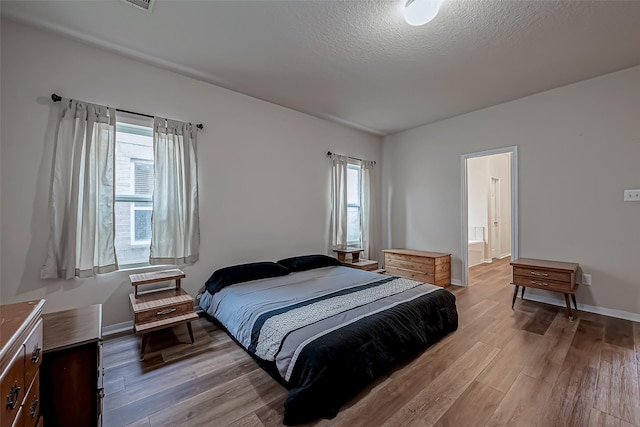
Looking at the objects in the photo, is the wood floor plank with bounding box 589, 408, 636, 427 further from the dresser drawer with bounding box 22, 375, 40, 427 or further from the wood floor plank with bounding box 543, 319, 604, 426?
the dresser drawer with bounding box 22, 375, 40, 427

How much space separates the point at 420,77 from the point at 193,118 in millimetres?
2729

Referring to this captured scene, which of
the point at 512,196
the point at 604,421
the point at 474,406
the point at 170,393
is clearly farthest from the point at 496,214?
the point at 170,393

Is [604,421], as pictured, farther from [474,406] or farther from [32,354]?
[32,354]

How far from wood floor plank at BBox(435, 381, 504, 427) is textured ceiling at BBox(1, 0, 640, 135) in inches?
111

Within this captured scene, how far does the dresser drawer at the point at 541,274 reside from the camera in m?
2.93

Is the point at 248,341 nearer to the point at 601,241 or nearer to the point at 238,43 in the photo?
the point at 238,43

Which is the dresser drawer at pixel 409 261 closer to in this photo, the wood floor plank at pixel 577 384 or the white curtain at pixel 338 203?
the white curtain at pixel 338 203

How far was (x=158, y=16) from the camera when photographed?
7.11 ft

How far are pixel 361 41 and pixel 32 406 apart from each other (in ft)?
10.4

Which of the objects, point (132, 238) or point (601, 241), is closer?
point (132, 238)

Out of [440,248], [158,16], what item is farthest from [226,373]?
[440,248]

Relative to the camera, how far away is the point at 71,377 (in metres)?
1.35

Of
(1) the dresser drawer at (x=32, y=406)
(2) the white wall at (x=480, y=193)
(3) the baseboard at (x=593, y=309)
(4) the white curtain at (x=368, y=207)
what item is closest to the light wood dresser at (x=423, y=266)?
(4) the white curtain at (x=368, y=207)

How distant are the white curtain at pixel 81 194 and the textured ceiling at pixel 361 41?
2.54 ft
